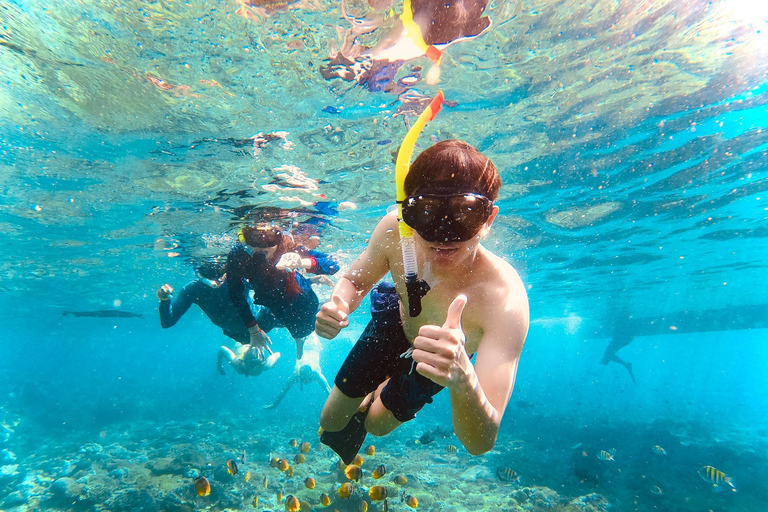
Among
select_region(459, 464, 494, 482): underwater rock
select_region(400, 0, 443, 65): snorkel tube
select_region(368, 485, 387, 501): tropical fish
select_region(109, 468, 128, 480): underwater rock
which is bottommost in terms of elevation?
select_region(109, 468, 128, 480): underwater rock

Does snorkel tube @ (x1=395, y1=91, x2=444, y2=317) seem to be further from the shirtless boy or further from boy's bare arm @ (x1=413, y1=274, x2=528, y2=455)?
boy's bare arm @ (x1=413, y1=274, x2=528, y2=455)

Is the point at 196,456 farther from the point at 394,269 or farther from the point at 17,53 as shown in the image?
the point at 394,269

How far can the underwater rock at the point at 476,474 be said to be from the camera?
1666 centimetres

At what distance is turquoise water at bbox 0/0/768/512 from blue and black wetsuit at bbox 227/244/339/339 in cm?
340

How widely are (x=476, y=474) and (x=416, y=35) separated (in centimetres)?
1866

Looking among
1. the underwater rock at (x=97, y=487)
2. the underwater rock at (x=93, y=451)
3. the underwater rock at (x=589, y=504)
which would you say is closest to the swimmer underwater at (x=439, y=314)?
the underwater rock at (x=589, y=504)

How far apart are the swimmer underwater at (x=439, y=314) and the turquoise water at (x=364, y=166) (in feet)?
16.8

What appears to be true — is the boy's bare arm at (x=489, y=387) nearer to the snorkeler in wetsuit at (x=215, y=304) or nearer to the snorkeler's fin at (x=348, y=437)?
the snorkeler's fin at (x=348, y=437)

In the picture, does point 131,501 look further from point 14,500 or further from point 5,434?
point 5,434

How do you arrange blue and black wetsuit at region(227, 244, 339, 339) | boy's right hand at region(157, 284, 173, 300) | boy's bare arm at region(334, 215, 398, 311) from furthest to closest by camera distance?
blue and black wetsuit at region(227, 244, 339, 339), boy's right hand at region(157, 284, 173, 300), boy's bare arm at region(334, 215, 398, 311)

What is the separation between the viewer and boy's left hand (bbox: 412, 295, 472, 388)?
6.32 ft

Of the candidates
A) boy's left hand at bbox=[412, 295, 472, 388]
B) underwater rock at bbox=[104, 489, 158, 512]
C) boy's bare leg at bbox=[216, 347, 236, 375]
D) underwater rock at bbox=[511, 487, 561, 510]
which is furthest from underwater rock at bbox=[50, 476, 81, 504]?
boy's left hand at bbox=[412, 295, 472, 388]

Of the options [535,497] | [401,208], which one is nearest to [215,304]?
[401,208]

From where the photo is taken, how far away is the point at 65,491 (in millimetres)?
13523
